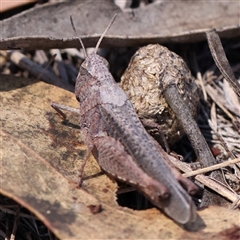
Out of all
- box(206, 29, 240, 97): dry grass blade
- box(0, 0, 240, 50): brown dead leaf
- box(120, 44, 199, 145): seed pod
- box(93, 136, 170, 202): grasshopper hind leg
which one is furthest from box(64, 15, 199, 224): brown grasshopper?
box(206, 29, 240, 97): dry grass blade

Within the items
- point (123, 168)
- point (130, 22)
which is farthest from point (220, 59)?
point (123, 168)

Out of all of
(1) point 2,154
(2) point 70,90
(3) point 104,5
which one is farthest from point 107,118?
(3) point 104,5

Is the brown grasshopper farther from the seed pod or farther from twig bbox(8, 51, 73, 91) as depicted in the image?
twig bbox(8, 51, 73, 91)

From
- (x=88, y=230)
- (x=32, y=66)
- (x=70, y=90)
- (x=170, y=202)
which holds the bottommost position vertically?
(x=88, y=230)

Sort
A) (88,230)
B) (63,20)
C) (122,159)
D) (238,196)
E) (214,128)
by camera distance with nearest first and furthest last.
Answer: (88,230) → (122,159) → (238,196) → (214,128) → (63,20)

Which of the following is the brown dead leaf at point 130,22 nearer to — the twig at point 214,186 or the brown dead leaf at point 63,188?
the brown dead leaf at point 63,188

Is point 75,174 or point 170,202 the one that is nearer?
point 170,202

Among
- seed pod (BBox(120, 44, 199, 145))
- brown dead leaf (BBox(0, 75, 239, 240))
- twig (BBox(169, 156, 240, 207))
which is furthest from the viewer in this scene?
seed pod (BBox(120, 44, 199, 145))

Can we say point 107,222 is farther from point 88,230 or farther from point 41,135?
point 41,135
